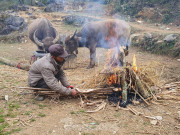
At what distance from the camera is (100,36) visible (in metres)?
7.75

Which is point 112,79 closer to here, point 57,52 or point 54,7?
point 57,52

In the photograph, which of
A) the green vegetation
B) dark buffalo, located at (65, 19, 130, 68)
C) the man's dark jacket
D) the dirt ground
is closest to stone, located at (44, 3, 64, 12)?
the green vegetation

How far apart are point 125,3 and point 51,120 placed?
686 inches

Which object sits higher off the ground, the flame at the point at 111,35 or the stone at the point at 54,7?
the stone at the point at 54,7

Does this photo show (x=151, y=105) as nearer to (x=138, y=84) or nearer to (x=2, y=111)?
(x=138, y=84)

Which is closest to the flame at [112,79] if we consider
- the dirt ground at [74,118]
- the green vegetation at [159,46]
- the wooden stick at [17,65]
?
the dirt ground at [74,118]

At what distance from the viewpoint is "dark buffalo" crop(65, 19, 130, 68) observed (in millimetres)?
7648

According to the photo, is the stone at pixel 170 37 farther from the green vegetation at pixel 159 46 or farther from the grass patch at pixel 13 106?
the grass patch at pixel 13 106

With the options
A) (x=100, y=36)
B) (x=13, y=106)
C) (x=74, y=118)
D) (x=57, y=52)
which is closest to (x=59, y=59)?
(x=57, y=52)

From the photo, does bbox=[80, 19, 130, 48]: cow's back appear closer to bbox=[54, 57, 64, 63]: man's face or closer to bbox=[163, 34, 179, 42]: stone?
bbox=[163, 34, 179, 42]: stone

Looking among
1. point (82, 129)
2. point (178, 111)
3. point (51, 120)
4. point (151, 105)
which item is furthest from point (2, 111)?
point (178, 111)

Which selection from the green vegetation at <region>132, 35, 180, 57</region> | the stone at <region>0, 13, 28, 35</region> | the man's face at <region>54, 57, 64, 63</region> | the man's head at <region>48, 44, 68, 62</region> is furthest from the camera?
the stone at <region>0, 13, 28, 35</region>

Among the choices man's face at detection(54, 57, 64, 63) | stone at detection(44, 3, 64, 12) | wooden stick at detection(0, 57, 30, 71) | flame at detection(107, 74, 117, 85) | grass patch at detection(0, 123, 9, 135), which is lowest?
grass patch at detection(0, 123, 9, 135)

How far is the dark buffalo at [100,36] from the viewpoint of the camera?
765cm
